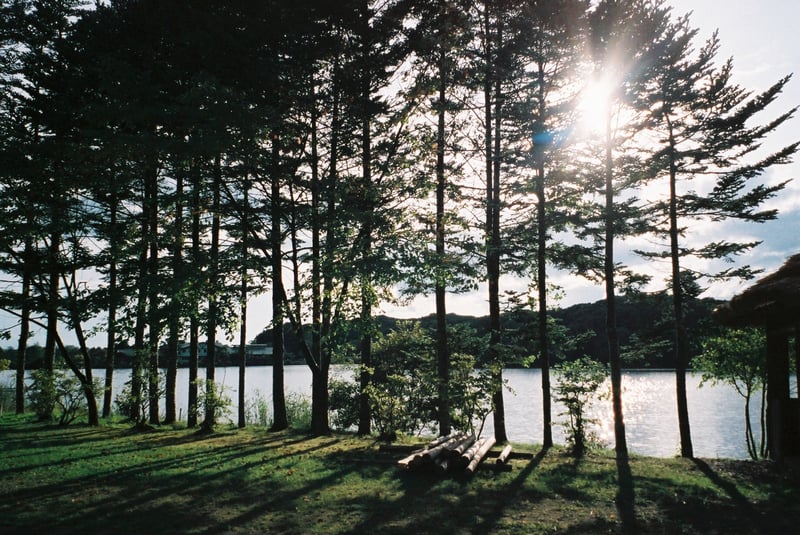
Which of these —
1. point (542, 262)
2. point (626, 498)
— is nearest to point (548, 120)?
point (542, 262)

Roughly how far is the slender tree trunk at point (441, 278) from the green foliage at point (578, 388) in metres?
3.46

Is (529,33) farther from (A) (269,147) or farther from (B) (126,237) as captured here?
(B) (126,237)

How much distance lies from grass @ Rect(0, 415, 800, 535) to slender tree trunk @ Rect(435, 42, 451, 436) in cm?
296

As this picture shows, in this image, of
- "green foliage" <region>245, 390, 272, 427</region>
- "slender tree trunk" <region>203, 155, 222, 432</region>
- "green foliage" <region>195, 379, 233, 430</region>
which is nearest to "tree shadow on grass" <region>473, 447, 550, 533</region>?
"slender tree trunk" <region>203, 155, 222, 432</region>

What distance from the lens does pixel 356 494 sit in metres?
8.97

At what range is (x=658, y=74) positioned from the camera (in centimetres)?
1738

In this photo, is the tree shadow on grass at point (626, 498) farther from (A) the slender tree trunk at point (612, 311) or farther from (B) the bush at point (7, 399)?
(B) the bush at point (7, 399)

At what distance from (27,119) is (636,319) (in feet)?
201

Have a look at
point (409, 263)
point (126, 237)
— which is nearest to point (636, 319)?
point (409, 263)

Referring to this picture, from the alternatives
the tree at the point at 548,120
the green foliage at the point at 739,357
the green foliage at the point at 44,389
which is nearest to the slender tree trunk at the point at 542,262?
the tree at the point at 548,120

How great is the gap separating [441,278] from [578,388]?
5109 mm

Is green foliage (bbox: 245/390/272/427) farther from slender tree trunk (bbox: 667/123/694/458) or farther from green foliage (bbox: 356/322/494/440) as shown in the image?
slender tree trunk (bbox: 667/123/694/458)

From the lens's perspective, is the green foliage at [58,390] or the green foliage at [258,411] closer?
the green foliage at [58,390]

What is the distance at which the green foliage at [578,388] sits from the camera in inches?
535
